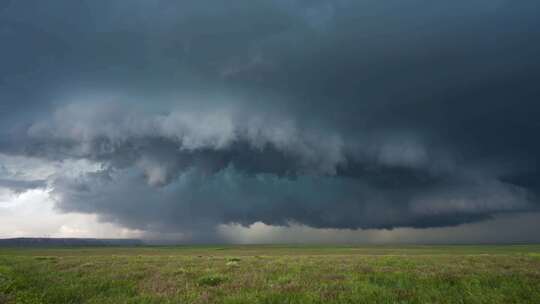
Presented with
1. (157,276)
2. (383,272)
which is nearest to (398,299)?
(383,272)

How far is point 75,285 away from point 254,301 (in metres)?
8.30

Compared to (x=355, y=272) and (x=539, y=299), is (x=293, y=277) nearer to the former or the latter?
(x=355, y=272)

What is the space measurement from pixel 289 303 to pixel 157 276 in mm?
8682

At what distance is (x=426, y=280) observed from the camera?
1437 cm

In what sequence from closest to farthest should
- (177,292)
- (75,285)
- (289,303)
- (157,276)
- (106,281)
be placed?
(289,303) → (177,292) → (75,285) → (106,281) → (157,276)

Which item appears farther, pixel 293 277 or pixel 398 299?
pixel 293 277

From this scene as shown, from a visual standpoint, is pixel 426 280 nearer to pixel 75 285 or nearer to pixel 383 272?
pixel 383 272

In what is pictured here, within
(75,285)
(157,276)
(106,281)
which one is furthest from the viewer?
(157,276)

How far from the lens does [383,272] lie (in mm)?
16859

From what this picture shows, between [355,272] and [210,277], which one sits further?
[355,272]

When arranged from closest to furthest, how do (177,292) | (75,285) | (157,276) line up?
(177,292) → (75,285) → (157,276)

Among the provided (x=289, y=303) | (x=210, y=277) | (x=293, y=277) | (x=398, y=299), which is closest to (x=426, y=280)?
(x=398, y=299)

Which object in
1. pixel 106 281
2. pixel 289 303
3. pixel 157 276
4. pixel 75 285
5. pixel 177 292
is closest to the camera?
pixel 289 303

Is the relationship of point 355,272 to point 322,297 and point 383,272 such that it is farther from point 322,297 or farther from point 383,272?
point 322,297
